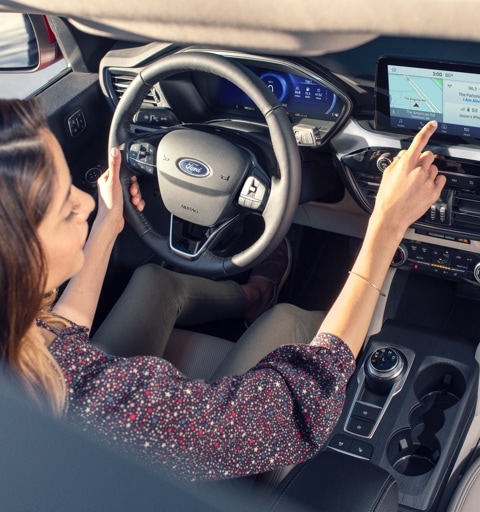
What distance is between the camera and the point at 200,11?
128cm

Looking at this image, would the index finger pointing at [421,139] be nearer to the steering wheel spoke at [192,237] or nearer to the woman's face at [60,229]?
the steering wheel spoke at [192,237]

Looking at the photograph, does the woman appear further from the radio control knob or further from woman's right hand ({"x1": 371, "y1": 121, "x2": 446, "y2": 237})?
the radio control knob

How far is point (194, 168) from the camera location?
1.55 meters

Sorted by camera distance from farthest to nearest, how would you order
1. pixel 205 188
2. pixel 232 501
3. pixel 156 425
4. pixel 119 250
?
pixel 119 250
pixel 205 188
pixel 156 425
pixel 232 501

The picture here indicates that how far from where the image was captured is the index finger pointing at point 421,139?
4.24 feet

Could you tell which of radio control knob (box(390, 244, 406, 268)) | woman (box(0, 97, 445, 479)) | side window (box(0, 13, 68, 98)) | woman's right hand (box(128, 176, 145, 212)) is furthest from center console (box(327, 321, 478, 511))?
side window (box(0, 13, 68, 98))

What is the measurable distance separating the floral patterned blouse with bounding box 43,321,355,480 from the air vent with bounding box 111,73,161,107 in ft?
2.42

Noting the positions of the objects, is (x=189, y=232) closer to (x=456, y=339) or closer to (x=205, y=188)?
(x=205, y=188)

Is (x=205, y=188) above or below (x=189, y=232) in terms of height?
above

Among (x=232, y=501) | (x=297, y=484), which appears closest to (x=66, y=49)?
(x=297, y=484)

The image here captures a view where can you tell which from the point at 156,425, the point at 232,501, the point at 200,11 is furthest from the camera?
the point at 200,11

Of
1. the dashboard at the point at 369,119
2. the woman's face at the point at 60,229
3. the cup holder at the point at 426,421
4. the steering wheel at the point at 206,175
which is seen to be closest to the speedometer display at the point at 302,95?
the dashboard at the point at 369,119

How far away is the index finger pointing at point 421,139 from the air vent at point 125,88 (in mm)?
657

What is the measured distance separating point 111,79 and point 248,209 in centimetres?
51
